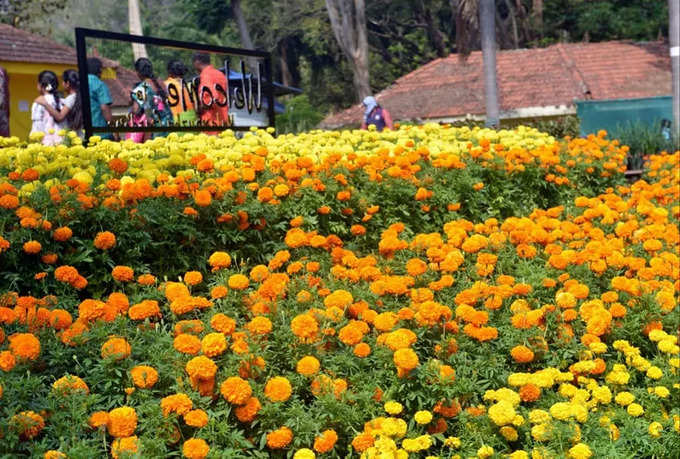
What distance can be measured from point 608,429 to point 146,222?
2.31 meters

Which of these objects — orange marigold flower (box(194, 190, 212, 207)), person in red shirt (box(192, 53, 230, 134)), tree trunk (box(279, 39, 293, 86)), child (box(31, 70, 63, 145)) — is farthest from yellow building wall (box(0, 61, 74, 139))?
tree trunk (box(279, 39, 293, 86))

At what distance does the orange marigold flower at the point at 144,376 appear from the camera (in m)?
2.79

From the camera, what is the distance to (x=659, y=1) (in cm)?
2758

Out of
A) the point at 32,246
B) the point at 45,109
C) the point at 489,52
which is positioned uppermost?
the point at 489,52

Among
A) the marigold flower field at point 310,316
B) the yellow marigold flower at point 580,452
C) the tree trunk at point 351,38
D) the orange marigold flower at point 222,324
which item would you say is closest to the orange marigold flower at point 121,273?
the marigold flower field at point 310,316

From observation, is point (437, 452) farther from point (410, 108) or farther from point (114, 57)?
point (114, 57)

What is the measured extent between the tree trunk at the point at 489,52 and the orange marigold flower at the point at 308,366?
9660 mm

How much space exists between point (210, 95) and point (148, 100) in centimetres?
60

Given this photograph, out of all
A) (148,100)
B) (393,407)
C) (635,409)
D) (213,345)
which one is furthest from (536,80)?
(213,345)

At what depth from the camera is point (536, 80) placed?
22234 millimetres

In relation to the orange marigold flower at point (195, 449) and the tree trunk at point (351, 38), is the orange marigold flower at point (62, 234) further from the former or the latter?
the tree trunk at point (351, 38)

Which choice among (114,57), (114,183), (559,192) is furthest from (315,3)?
(114,183)

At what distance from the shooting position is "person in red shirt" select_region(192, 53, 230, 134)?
6.82 meters

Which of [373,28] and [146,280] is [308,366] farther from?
[373,28]
